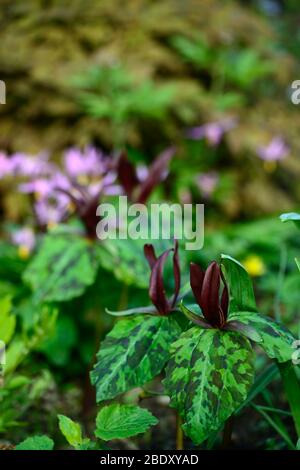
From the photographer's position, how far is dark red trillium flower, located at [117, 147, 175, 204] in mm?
1565

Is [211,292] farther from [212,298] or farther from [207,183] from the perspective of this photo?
[207,183]

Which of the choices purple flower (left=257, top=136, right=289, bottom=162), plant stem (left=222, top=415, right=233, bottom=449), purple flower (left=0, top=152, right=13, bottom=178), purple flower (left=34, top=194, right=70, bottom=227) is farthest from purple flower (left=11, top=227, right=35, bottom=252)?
purple flower (left=257, top=136, right=289, bottom=162)

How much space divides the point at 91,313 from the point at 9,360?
75 cm

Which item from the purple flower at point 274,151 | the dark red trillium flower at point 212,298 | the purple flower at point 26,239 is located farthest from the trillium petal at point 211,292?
the purple flower at point 274,151

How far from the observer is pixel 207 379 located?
2.93ft

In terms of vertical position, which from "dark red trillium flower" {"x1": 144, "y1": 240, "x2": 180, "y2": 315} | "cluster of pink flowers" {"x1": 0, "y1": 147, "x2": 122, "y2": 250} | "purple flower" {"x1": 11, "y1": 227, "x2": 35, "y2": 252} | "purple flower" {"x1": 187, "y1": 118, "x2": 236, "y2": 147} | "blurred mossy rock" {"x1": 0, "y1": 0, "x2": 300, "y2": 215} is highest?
"blurred mossy rock" {"x1": 0, "y1": 0, "x2": 300, "y2": 215}

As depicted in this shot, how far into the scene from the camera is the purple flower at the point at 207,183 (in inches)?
130

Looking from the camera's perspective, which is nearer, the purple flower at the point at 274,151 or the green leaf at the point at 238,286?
the green leaf at the point at 238,286

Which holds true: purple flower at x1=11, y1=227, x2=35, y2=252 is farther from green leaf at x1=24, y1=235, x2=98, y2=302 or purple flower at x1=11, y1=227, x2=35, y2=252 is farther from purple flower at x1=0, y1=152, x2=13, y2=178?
green leaf at x1=24, y1=235, x2=98, y2=302

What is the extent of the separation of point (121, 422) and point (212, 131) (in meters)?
2.40

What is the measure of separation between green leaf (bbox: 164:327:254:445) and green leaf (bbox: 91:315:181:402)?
0.07 meters

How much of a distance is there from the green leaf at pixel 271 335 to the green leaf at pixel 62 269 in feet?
1.84

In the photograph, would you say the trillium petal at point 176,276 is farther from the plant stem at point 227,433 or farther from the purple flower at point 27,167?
the purple flower at point 27,167

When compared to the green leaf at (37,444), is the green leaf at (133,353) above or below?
above
